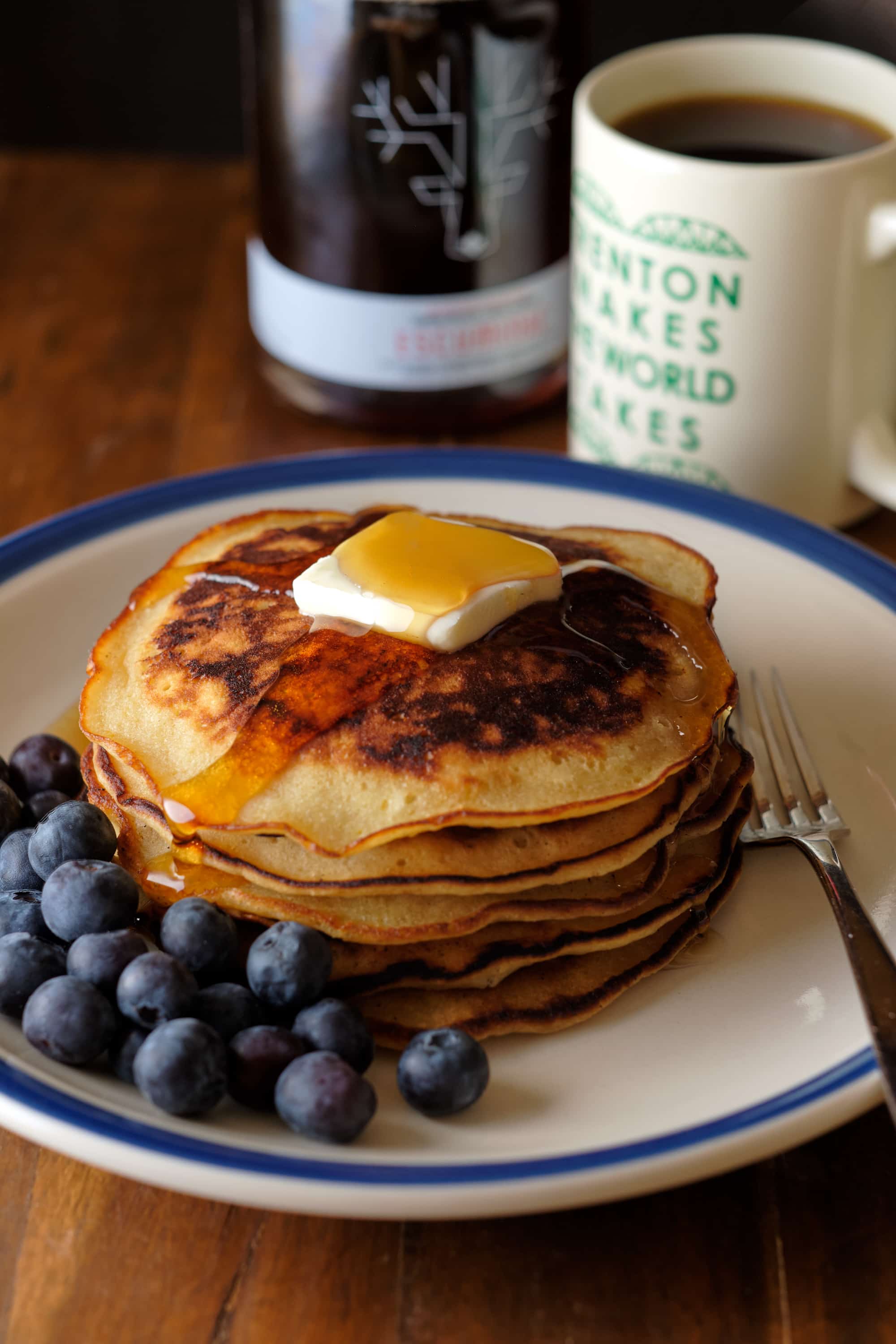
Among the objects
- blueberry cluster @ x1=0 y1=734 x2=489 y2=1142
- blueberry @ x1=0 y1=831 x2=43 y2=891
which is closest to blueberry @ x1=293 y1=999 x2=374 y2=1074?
blueberry cluster @ x1=0 y1=734 x2=489 y2=1142

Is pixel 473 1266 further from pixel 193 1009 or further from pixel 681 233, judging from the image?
pixel 681 233

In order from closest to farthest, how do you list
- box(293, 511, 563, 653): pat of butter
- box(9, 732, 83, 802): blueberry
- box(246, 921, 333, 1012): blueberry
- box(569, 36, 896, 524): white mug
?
1. box(246, 921, 333, 1012): blueberry
2. box(293, 511, 563, 653): pat of butter
3. box(9, 732, 83, 802): blueberry
4. box(569, 36, 896, 524): white mug

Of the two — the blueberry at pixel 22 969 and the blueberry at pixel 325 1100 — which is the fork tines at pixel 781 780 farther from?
the blueberry at pixel 22 969

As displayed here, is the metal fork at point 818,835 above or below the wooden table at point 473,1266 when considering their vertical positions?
above

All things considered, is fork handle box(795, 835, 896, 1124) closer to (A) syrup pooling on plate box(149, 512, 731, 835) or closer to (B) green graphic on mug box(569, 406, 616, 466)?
(A) syrup pooling on plate box(149, 512, 731, 835)

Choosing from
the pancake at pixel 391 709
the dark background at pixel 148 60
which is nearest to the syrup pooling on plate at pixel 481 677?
the pancake at pixel 391 709

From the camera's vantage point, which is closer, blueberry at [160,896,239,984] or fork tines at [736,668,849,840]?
blueberry at [160,896,239,984]

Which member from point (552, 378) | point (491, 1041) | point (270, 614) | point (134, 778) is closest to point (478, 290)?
point (552, 378)

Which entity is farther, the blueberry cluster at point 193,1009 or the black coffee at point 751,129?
the black coffee at point 751,129
